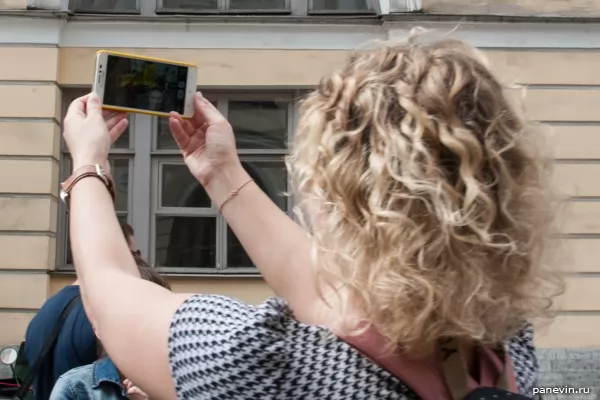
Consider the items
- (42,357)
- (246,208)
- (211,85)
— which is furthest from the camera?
(211,85)

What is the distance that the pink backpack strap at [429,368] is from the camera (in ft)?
3.51

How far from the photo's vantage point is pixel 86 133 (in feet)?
4.77

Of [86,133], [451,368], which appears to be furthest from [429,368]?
[86,133]

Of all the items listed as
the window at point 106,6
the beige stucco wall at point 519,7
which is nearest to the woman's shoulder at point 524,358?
the beige stucco wall at point 519,7

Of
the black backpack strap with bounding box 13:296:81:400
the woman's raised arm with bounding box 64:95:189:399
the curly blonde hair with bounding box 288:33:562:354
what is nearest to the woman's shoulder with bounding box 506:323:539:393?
the curly blonde hair with bounding box 288:33:562:354

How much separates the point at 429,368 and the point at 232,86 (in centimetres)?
660

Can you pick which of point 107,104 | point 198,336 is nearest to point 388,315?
point 198,336

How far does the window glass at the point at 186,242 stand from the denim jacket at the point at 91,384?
16.0ft

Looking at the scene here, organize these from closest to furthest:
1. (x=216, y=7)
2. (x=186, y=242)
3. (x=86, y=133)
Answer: (x=86, y=133) → (x=186, y=242) → (x=216, y=7)

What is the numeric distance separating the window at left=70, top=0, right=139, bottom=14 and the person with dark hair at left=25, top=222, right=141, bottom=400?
5.28 metres

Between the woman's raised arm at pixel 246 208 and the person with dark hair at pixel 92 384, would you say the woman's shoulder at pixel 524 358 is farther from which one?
the person with dark hair at pixel 92 384

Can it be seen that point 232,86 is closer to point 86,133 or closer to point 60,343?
point 60,343

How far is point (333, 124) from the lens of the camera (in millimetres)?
1153

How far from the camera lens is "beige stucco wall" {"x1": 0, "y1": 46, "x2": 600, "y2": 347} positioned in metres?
7.05
